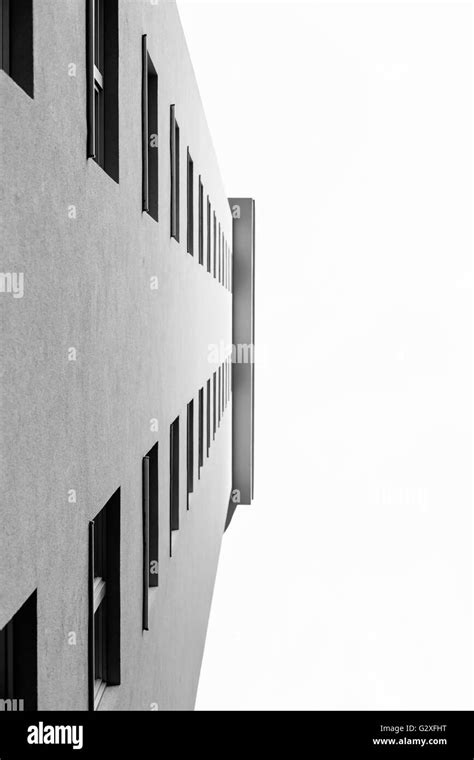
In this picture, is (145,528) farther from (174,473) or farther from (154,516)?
(174,473)

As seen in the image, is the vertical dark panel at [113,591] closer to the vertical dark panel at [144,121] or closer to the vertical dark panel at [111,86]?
the vertical dark panel at [111,86]

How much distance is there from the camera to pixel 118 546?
8297mm

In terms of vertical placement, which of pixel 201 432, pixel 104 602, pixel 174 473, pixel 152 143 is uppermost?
pixel 152 143

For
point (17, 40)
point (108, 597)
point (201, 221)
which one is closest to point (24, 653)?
point (108, 597)

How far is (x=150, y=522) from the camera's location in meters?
11.4

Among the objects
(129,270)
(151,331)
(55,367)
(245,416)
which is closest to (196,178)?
(151,331)

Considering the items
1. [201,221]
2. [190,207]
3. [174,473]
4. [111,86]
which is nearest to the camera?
[111,86]

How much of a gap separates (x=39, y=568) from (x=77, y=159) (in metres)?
3.04

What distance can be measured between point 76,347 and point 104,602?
3498mm

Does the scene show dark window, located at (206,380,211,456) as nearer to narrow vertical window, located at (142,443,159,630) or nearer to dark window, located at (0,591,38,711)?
narrow vertical window, located at (142,443,159,630)

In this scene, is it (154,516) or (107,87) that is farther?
(154,516)

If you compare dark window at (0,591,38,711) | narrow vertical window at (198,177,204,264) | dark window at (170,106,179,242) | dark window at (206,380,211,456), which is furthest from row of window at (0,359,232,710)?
dark window at (206,380,211,456)

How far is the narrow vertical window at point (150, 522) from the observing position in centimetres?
995

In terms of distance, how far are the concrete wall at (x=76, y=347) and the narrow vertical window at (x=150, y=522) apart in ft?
0.62
